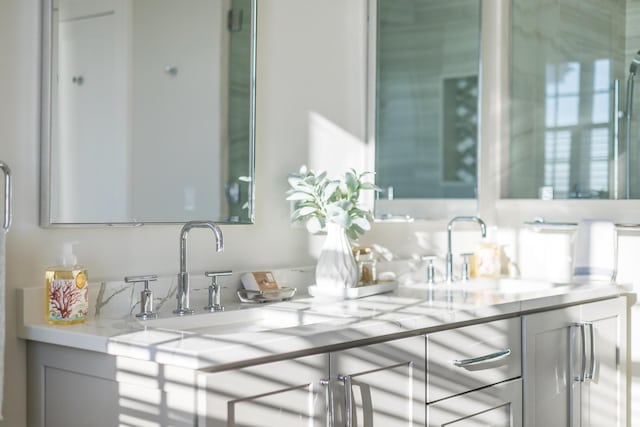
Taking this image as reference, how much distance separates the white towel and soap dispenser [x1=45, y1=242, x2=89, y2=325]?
1.85 m

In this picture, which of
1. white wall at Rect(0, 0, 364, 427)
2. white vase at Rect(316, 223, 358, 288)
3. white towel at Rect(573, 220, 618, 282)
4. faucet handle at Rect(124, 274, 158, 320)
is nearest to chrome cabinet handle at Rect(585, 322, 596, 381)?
white towel at Rect(573, 220, 618, 282)

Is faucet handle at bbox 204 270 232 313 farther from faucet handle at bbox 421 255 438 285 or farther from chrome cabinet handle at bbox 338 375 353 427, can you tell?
faucet handle at bbox 421 255 438 285

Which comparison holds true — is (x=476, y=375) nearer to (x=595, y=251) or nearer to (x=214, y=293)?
(x=214, y=293)

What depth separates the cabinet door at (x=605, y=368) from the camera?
8.63 ft

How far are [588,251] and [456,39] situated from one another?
94 cm

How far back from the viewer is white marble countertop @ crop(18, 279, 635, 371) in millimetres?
1539

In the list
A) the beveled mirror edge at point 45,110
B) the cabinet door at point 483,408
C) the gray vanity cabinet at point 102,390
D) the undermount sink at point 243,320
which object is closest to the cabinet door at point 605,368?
the cabinet door at point 483,408

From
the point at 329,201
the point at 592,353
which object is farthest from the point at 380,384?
the point at 592,353

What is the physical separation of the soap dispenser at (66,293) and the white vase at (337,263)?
2.50 ft

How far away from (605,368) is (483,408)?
76cm

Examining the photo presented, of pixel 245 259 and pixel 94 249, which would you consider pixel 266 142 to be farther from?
pixel 94 249

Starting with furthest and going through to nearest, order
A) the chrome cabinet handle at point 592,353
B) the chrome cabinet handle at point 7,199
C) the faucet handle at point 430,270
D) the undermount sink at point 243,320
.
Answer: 1. the faucet handle at point 430,270
2. the chrome cabinet handle at point 592,353
3. the undermount sink at point 243,320
4. the chrome cabinet handle at point 7,199

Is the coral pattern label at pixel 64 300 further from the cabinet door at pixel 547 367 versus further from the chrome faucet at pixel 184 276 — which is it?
the cabinet door at pixel 547 367

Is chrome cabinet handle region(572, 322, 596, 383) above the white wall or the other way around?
the other way around
